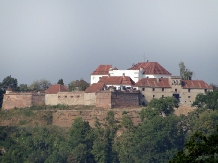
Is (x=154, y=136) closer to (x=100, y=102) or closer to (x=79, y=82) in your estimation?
(x=100, y=102)

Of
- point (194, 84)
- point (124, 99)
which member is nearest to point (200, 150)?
point (124, 99)

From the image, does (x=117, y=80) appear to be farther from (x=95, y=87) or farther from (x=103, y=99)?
(x=103, y=99)

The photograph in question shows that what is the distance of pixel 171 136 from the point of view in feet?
219

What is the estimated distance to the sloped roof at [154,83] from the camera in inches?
2648

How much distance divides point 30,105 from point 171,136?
12704mm

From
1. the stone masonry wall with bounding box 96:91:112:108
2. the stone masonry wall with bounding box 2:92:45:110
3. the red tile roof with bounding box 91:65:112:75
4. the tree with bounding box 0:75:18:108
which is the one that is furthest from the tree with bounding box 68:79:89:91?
the stone masonry wall with bounding box 96:91:112:108

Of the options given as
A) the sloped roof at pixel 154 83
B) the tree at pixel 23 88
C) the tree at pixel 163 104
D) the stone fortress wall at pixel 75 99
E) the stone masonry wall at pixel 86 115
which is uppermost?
the tree at pixel 23 88

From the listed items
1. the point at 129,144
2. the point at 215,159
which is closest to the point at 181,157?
the point at 215,159

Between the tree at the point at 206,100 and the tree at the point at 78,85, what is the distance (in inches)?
425

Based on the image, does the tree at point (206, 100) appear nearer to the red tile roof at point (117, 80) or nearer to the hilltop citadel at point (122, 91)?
the hilltop citadel at point (122, 91)

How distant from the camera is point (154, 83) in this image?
67500 millimetres

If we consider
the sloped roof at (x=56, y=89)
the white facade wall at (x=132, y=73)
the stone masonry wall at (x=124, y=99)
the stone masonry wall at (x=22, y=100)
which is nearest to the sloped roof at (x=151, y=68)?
the white facade wall at (x=132, y=73)

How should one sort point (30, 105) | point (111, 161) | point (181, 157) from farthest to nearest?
1. point (30, 105)
2. point (111, 161)
3. point (181, 157)

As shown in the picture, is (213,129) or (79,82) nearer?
(213,129)
